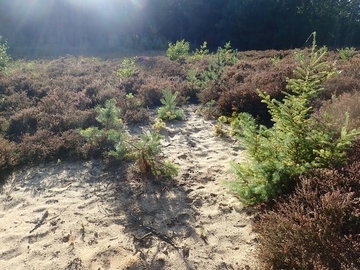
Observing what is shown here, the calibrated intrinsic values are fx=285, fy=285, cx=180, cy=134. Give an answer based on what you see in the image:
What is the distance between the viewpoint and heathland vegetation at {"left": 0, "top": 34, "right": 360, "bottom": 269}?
7.96ft

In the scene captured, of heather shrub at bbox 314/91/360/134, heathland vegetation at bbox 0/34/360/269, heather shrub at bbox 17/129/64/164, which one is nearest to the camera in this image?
heathland vegetation at bbox 0/34/360/269

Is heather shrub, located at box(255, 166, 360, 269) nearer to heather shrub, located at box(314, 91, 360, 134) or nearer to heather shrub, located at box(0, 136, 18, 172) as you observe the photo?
heather shrub, located at box(314, 91, 360, 134)

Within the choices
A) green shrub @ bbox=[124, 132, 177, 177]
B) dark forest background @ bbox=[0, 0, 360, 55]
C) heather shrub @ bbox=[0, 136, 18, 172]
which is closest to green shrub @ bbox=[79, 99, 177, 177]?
green shrub @ bbox=[124, 132, 177, 177]

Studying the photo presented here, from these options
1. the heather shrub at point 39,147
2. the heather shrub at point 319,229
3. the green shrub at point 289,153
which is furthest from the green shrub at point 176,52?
the heather shrub at point 319,229

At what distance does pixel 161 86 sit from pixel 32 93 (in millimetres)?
4065

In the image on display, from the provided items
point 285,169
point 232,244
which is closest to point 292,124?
point 285,169

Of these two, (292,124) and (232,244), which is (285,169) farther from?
(232,244)

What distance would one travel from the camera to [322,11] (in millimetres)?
28922

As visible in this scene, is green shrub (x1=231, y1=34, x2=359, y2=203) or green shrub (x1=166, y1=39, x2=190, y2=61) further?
green shrub (x1=166, y1=39, x2=190, y2=61)

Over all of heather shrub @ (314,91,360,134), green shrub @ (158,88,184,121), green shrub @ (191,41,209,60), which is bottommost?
green shrub @ (158,88,184,121)

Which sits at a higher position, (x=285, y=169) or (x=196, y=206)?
(x=285, y=169)

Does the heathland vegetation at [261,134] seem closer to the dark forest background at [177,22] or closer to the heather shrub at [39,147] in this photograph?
the heather shrub at [39,147]

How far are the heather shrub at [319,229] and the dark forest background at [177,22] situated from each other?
25.0m

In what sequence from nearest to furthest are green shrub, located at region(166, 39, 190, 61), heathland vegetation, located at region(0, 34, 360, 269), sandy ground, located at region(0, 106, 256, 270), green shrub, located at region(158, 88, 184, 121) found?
heathland vegetation, located at region(0, 34, 360, 269) → sandy ground, located at region(0, 106, 256, 270) → green shrub, located at region(158, 88, 184, 121) → green shrub, located at region(166, 39, 190, 61)
